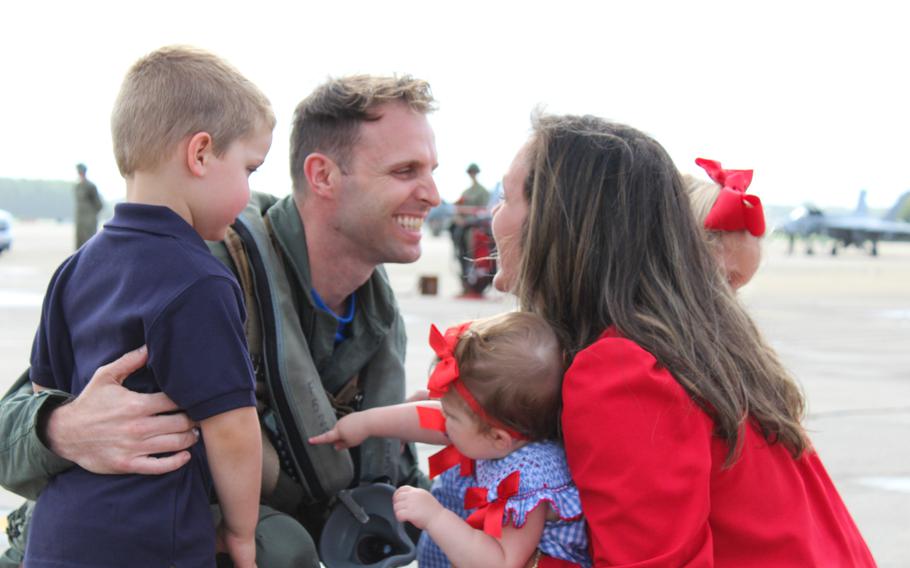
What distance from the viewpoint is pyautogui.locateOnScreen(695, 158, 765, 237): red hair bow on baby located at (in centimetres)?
301

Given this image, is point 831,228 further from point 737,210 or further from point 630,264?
point 630,264

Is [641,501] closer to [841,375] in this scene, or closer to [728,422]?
[728,422]

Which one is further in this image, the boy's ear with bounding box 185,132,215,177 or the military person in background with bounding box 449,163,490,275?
the military person in background with bounding box 449,163,490,275

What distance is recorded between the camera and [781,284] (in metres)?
23.8

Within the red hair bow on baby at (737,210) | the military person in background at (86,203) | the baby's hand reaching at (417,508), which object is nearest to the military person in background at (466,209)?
the military person in background at (86,203)

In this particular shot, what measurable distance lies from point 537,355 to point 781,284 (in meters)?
22.8

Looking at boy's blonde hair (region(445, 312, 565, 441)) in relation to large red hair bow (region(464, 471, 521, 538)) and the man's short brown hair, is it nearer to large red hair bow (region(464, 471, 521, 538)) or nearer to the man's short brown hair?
large red hair bow (region(464, 471, 521, 538))

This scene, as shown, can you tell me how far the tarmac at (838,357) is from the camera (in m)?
5.12

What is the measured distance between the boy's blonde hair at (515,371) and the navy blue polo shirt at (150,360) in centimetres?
48

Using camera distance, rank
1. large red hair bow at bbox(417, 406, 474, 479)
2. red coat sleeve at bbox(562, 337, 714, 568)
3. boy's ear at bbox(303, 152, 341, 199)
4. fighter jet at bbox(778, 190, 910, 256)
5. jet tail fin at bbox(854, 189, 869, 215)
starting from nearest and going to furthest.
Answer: red coat sleeve at bbox(562, 337, 714, 568), large red hair bow at bbox(417, 406, 474, 479), boy's ear at bbox(303, 152, 341, 199), fighter jet at bbox(778, 190, 910, 256), jet tail fin at bbox(854, 189, 869, 215)

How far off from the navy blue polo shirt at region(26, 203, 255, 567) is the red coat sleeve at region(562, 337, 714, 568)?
0.73m

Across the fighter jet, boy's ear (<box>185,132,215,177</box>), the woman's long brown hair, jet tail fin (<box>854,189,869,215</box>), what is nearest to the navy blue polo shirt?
boy's ear (<box>185,132,215,177</box>)

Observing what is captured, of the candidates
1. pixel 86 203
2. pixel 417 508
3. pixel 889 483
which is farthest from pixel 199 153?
pixel 86 203

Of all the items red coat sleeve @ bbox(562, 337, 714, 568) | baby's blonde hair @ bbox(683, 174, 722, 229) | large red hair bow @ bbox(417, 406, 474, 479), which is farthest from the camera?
baby's blonde hair @ bbox(683, 174, 722, 229)
